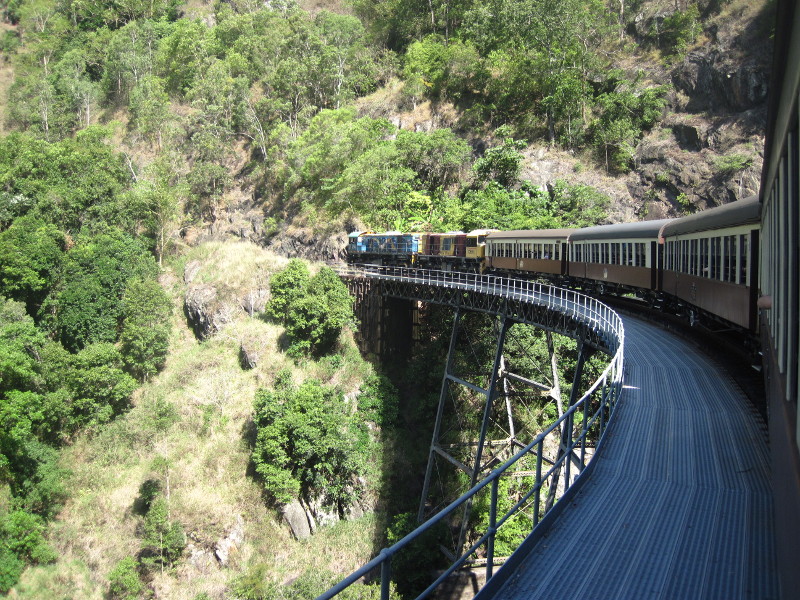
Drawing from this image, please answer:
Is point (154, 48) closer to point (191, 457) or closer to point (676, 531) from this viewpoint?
point (191, 457)

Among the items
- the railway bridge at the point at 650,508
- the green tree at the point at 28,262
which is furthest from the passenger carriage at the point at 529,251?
the green tree at the point at 28,262

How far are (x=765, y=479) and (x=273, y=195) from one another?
43.5 metres

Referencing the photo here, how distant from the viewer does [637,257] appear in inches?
687

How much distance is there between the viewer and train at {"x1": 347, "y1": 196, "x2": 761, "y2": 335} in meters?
9.67

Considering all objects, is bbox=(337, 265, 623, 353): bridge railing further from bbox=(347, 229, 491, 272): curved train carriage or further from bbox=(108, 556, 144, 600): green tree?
bbox=(108, 556, 144, 600): green tree

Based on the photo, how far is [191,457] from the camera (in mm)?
24484

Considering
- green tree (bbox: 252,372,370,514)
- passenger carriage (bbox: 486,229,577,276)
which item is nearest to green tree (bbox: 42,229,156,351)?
green tree (bbox: 252,372,370,514)

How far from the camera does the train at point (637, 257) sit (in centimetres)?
967

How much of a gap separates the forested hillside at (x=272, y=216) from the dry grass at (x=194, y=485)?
0.11 m

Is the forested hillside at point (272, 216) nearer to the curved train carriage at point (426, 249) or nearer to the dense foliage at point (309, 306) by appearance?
the dense foliage at point (309, 306)

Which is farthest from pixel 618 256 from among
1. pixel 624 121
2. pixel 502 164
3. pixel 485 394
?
pixel 624 121

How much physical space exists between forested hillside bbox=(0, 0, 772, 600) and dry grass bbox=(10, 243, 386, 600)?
11 cm

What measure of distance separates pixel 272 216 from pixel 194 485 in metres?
25.2

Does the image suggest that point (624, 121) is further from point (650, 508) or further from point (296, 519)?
point (650, 508)
